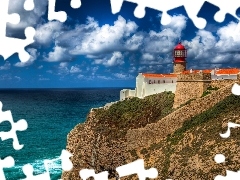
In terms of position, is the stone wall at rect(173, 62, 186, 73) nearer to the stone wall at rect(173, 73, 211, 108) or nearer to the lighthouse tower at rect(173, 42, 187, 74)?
the lighthouse tower at rect(173, 42, 187, 74)

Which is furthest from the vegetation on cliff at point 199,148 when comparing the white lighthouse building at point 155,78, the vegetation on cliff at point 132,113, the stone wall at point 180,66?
the stone wall at point 180,66

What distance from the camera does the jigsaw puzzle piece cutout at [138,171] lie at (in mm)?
9852

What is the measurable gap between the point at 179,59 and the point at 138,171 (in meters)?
31.3

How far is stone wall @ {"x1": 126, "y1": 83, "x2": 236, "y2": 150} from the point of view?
21953mm

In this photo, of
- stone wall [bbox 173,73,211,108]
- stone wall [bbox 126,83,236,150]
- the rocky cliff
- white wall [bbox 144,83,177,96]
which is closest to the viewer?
the rocky cliff

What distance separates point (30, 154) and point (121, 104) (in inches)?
743

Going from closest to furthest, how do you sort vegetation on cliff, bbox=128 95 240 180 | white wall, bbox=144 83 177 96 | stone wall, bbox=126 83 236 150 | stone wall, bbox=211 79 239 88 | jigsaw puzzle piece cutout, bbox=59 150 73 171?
1. jigsaw puzzle piece cutout, bbox=59 150 73 171
2. vegetation on cliff, bbox=128 95 240 180
3. stone wall, bbox=126 83 236 150
4. stone wall, bbox=211 79 239 88
5. white wall, bbox=144 83 177 96

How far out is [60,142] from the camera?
57.2 m

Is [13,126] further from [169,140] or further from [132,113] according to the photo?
[132,113]

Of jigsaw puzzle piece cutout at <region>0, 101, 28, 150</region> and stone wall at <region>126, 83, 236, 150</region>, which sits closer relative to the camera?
jigsaw puzzle piece cutout at <region>0, 101, 28, 150</region>

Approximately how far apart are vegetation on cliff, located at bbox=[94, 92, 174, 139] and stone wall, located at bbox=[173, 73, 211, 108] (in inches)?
44.3

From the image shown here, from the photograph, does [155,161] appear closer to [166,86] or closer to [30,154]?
[166,86]

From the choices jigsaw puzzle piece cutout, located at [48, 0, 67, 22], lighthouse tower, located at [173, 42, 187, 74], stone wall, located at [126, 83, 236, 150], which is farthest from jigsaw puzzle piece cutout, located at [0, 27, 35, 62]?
lighthouse tower, located at [173, 42, 187, 74]

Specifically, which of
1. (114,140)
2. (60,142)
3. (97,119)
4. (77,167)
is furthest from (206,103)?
(60,142)
